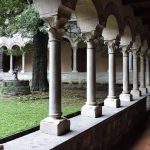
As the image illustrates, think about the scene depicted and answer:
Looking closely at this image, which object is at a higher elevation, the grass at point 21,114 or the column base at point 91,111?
the column base at point 91,111

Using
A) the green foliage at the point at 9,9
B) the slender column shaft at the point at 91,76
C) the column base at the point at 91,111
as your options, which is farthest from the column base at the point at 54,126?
the green foliage at the point at 9,9

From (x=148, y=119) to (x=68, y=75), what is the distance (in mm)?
11793

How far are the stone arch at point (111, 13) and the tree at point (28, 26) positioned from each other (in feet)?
9.19

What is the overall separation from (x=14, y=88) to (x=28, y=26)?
88.0 inches

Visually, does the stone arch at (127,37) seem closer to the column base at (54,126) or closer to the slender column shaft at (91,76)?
the slender column shaft at (91,76)

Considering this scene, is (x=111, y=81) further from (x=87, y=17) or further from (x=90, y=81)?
(x=87, y=17)

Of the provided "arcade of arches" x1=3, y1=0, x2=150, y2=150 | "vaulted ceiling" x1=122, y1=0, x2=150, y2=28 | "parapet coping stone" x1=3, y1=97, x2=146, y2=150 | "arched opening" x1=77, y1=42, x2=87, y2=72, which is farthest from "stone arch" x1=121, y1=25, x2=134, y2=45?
"arched opening" x1=77, y1=42, x2=87, y2=72

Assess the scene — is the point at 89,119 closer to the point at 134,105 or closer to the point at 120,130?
the point at 120,130

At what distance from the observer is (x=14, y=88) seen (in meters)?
9.96

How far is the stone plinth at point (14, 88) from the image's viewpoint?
9930mm

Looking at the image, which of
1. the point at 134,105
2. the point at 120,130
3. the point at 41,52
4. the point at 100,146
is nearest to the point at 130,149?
the point at 120,130

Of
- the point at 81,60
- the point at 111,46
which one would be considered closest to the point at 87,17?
the point at 111,46

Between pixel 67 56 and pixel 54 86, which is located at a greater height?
pixel 67 56

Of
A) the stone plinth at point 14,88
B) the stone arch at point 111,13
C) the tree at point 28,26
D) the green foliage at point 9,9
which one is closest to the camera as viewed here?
the stone arch at point 111,13
